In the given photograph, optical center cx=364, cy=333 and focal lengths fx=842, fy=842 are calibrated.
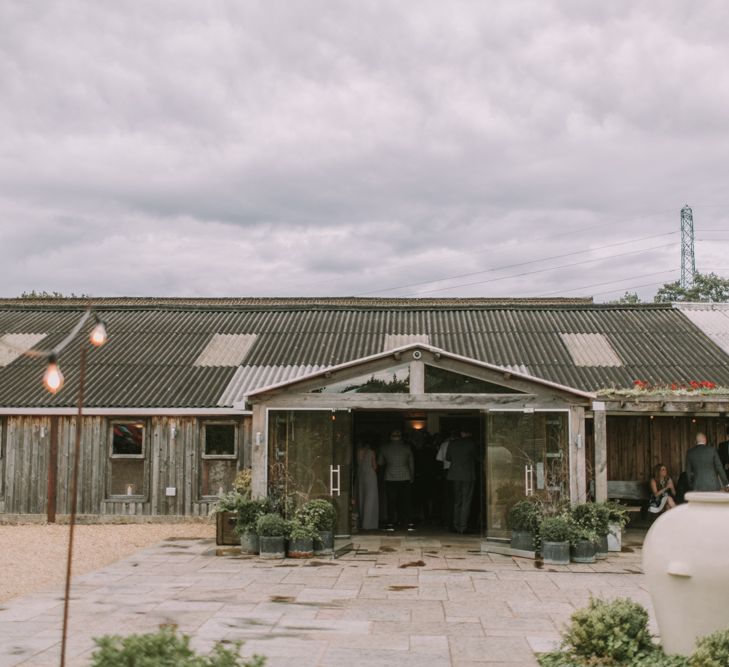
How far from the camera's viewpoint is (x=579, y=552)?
12.0 meters

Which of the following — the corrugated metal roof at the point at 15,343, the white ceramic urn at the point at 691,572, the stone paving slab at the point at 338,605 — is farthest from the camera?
the corrugated metal roof at the point at 15,343

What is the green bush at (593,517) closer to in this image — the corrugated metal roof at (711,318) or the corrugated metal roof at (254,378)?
the corrugated metal roof at (254,378)

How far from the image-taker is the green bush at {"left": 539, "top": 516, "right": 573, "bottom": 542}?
1201 cm

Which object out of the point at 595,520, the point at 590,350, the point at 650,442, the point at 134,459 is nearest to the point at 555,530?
the point at 595,520

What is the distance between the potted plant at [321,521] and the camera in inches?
499

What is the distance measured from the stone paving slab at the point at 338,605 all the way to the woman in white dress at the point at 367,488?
237 centimetres

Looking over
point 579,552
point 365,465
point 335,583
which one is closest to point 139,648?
point 335,583

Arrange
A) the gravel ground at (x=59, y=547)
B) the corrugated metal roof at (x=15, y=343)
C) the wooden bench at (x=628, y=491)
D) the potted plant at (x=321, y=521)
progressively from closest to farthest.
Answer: the gravel ground at (x=59, y=547)
the potted plant at (x=321, y=521)
the wooden bench at (x=628, y=491)
the corrugated metal roof at (x=15, y=343)

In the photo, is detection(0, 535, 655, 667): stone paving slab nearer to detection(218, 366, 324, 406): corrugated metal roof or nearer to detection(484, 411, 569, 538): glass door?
detection(484, 411, 569, 538): glass door

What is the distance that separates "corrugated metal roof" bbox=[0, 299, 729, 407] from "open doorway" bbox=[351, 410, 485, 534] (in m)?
1.70

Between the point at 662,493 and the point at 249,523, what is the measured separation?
7.60 m

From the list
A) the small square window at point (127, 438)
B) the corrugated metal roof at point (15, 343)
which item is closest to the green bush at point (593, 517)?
the small square window at point (127, 438)

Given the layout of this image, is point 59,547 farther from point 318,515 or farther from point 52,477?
point 318,515

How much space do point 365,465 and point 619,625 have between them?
8.86 m
